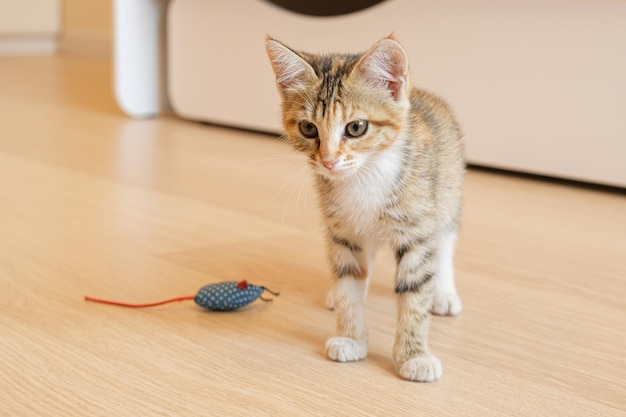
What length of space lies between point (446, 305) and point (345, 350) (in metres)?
0.26

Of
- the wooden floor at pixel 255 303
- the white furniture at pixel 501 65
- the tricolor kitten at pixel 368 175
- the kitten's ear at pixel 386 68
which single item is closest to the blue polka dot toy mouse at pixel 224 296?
the wooden floor at pixel 255 303

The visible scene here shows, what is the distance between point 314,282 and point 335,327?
0.72 feet

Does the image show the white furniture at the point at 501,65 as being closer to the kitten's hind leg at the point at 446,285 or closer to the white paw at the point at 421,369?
the kitten's hind leg at the point at 446,285

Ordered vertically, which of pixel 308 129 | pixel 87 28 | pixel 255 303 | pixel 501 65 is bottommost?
pixel 87 28

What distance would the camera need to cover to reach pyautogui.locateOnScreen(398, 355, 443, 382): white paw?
46.9 inches

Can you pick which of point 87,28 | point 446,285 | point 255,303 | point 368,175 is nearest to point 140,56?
point 255,303

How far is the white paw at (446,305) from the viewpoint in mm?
1458

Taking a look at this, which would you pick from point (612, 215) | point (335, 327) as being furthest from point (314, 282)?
point (612, 215)

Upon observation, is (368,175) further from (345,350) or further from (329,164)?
(345,350)

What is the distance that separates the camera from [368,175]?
4.10 feet

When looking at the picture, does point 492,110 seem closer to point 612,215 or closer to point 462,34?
point 462,34

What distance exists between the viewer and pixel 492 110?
8.12 ft

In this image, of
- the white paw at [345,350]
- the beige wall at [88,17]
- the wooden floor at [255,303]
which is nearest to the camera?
the wooden floor at [255,303]

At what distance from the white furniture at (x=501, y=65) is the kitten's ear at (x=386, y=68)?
121 centimetres
